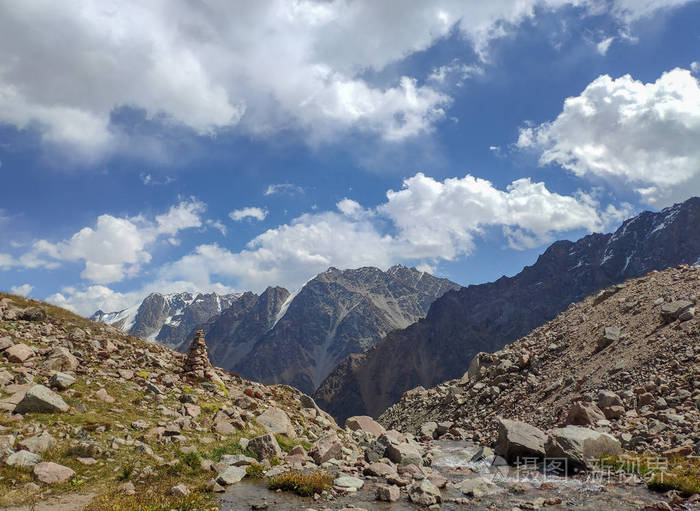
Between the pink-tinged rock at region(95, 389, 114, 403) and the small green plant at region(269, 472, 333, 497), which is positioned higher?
the pink-tinged rock at region(95, 389, 114, 403)

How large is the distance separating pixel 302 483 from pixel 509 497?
833 cm

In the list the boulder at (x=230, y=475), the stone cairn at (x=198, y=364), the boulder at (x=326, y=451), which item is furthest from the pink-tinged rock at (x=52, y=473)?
the stone cairn at (x=198, y=364)

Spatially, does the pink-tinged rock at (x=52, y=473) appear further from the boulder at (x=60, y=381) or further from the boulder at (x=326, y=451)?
the boulder at (x=326, y=451)

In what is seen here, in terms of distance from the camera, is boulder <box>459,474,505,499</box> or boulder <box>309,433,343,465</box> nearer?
boulder <box>459,474,505,499</box>

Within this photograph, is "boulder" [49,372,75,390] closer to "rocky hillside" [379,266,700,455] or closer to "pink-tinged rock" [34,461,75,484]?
"pink-tinged rock" [34,461,75,484]

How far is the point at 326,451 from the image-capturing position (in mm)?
21281

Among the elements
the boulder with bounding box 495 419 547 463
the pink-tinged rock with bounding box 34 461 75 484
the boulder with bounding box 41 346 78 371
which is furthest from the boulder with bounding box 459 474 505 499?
the boulder with bounding box 41 346 78 371

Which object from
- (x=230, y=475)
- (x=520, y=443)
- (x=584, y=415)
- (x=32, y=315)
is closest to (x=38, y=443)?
(x=230, y=475)

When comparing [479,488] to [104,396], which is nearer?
[479,488]

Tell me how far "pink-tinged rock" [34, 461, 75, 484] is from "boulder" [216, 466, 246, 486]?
5360 mm

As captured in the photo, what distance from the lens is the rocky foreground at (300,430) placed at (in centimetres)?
1541

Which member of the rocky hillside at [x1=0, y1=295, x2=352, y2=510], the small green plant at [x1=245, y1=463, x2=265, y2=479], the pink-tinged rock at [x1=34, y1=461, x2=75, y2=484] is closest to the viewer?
the pink-tinged rock at [x1=34, y1=461, x2=75, y2=484]

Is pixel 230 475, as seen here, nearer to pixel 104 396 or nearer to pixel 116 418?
pixel 116 418

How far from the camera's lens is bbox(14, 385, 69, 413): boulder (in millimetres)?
18444
